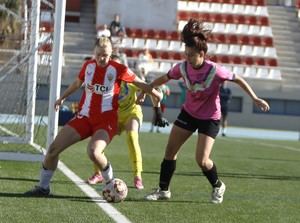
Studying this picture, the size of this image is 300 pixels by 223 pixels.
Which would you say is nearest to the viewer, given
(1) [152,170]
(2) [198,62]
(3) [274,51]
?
(2) [198,62]

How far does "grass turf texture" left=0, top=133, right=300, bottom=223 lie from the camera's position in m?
6.57

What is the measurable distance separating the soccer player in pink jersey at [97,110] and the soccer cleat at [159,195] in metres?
0.47

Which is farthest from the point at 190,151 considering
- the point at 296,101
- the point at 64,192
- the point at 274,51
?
the point at 274,51

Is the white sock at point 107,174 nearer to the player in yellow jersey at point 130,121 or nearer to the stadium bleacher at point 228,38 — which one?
the player in yellow jersey at point 130,121

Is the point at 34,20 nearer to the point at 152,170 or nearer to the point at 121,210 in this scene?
the point at 152,170

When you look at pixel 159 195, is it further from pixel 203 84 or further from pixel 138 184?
pixel 203 84

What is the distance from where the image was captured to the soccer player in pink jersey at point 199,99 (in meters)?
7.43

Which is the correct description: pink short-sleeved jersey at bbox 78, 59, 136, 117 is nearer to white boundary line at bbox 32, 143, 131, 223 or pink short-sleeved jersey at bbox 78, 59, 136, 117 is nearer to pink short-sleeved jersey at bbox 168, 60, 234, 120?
pink short-sleeved jersey at bbox 168, 60, 234, 120

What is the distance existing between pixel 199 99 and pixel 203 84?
0.18 metres

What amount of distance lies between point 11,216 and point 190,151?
32.7ft

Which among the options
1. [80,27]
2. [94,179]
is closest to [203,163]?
[94,179]

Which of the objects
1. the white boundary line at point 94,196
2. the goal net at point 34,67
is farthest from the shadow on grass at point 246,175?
the goal net at point 34,67

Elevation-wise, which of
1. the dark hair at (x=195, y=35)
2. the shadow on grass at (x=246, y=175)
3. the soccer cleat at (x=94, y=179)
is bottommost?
the shadow on grass at (x=246, y=175)

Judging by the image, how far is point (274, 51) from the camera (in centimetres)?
3475
